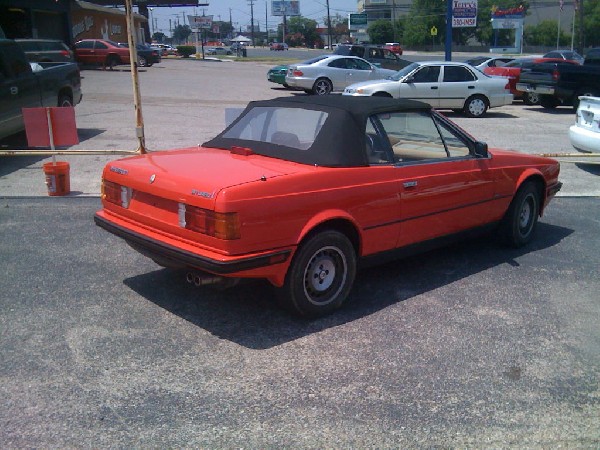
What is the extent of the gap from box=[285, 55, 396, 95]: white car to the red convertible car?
15.4 meters

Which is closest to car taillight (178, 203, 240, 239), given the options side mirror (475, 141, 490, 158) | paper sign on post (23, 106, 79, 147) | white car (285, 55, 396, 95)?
side mirror (475, 141, 490, 158)

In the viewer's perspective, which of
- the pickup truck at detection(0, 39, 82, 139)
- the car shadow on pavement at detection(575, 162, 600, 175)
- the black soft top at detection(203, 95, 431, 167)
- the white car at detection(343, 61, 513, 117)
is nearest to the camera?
the black soft top at detection(203, 95, 431, 167)

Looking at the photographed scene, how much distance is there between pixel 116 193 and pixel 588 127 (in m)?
8.26

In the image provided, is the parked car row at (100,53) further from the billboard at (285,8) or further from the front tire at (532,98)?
the billboard at (285,8)

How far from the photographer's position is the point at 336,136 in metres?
4.75

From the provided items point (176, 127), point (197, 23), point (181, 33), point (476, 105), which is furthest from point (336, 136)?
Result: point (181, 33)

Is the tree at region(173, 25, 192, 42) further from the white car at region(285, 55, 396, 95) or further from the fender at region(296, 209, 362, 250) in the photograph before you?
the fender at region(296, 209, 362, 250)

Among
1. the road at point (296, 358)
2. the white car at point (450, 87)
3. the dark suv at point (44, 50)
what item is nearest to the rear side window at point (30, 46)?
the dark suv at point (44, 50)

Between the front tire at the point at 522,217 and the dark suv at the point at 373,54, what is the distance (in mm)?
19666

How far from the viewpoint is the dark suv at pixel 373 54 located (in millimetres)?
25094

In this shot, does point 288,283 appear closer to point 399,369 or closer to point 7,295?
point 399,369

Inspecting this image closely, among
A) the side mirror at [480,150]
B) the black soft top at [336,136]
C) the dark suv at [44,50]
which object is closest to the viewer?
the black soft top at [336,136]

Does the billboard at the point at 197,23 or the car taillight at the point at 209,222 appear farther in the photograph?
the billboard at the point at 197,23

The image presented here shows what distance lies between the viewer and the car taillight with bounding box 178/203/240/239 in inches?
155
